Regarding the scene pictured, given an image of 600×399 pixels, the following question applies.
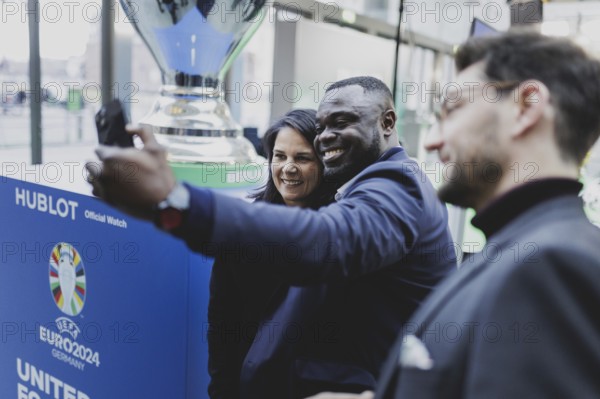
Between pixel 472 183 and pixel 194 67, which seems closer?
pixel 472 183

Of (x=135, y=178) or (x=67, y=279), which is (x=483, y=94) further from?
(x=67, y=279)

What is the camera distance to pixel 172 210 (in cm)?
75

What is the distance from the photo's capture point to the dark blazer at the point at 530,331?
603 millimetres

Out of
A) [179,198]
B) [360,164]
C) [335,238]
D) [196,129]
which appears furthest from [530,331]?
[196,129]

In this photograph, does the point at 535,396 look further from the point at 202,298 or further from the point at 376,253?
the point at 202,298

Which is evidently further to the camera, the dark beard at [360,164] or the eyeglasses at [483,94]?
the dark beard at [360,164]

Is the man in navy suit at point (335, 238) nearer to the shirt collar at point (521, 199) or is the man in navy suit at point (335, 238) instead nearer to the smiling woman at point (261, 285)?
the smiling woman at point (261, 285)

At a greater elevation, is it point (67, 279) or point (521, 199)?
point (521, 199)

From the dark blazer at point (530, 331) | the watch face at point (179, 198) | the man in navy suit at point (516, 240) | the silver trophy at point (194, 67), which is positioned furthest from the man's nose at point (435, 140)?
the silver trophy at point (194, 67)

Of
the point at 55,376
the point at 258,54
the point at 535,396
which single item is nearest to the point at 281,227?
the point at 535,396

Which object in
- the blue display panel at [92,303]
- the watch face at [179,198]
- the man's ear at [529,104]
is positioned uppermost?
the man's ear at [529,104]

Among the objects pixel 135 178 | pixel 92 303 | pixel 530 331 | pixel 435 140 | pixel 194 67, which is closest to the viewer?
pixel 530 331

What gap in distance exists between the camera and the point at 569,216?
0.69 meters

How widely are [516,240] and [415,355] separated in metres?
0.18
